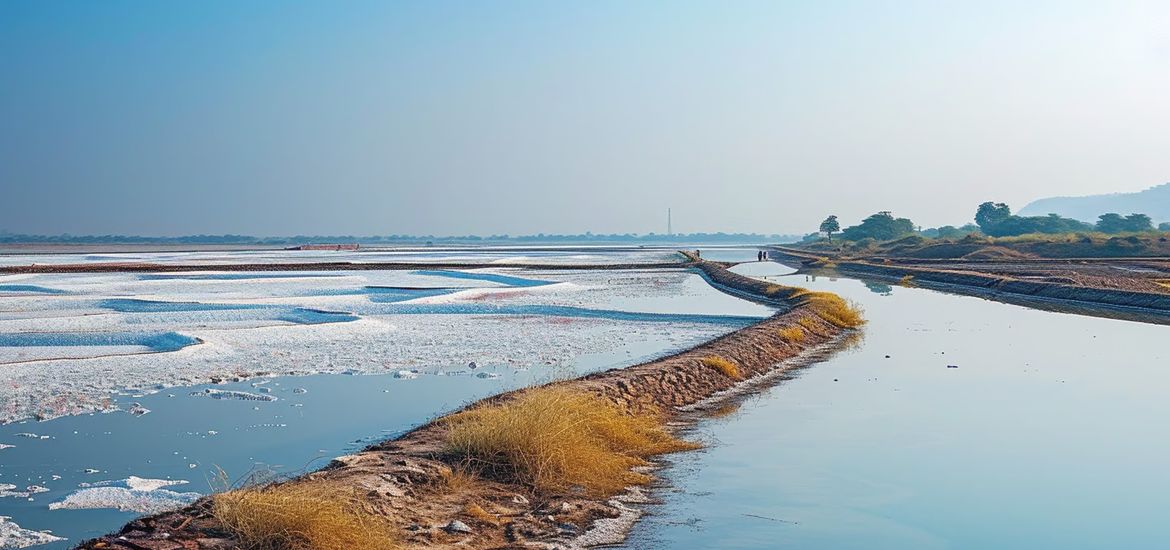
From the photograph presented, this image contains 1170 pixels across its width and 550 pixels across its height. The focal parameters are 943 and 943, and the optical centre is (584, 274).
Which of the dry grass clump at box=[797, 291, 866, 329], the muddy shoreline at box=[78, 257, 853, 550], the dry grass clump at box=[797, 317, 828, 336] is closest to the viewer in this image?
the muddy shoreline at box=[78, 257, 853, 550]

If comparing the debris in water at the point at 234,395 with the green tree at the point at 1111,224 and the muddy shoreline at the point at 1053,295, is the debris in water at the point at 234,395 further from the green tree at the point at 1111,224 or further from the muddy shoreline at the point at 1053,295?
the green tree at the point at 1111,224

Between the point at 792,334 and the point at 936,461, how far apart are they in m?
10.3

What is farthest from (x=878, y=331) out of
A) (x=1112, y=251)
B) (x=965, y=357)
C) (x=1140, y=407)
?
(x=1112, y=251)

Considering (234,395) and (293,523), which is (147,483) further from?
(234,395)

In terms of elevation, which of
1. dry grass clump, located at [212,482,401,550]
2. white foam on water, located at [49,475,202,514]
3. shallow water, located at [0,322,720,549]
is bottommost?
shallow water, located at [0,322,720,549]

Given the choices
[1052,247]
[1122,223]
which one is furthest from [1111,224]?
[1052,247]

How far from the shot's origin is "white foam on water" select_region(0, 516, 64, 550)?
252 inches

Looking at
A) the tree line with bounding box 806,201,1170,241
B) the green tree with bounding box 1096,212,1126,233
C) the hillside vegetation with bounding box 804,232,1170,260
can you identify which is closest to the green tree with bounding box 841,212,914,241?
the tree line with bounding box 806,201,1170,241

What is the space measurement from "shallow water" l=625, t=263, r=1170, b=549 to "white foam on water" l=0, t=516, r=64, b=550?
13.2 ft

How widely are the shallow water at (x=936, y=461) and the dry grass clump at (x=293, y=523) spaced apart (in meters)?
1.91

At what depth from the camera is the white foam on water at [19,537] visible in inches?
252

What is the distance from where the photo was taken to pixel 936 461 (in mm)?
9125

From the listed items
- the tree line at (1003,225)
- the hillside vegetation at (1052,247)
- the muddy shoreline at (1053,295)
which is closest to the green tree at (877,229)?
the tree line at (1003,225)

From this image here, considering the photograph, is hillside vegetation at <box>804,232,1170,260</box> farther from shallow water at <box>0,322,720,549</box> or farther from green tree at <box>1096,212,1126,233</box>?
shallow water at <box>0,322,720,549</box>
